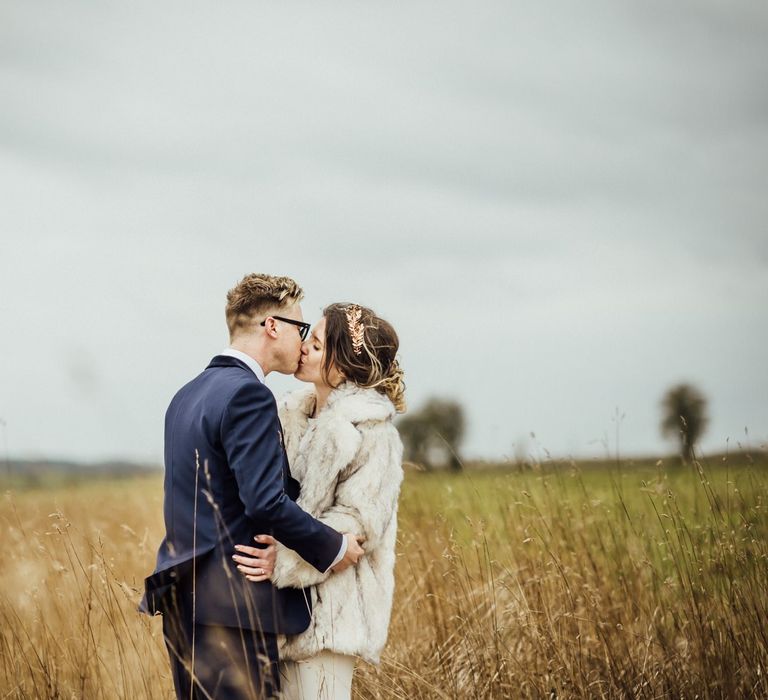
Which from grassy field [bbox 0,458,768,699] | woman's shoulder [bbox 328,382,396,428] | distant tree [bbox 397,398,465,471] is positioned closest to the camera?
woman's shoulder [bbox 328,382,396,428]

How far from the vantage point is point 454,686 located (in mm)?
4078

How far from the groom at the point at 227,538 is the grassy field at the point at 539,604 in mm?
656

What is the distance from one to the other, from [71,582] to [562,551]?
10.7 ft

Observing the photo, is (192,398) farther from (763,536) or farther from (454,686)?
(763,536)

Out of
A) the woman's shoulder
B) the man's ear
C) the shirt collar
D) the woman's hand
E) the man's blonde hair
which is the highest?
the man's blonde hair

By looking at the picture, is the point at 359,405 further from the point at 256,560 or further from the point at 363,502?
the point at 256,560

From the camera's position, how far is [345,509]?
3.24 metres

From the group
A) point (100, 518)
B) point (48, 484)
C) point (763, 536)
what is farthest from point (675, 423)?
point (100, 518)

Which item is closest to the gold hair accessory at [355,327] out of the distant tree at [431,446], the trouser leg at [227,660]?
the trouser leg at [227,660]

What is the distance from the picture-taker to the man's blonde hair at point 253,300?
343cm

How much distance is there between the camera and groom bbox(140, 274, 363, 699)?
9.72 ft

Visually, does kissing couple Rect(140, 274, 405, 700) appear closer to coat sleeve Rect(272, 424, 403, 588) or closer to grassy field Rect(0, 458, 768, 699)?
coat sleeve Rect(272, 424, 403, 588)

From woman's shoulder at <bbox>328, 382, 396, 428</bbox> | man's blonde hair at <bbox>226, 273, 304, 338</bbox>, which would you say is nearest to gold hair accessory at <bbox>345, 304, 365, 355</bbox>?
woman's shoulder at <bbox>328, 382, 396, 428</bbox>

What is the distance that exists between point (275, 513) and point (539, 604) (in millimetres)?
2306
